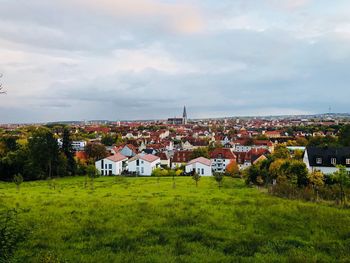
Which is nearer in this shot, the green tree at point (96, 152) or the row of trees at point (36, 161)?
the row of trees at point (36, 161)

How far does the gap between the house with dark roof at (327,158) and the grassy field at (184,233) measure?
111ft

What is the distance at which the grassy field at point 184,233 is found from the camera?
10.5m

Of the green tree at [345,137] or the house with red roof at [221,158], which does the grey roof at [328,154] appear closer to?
the green tree at [345,137]

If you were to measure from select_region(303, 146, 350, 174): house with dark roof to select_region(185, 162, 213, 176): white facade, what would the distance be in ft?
64.3

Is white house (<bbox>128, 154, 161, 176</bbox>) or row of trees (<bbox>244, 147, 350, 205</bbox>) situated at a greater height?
row of trees (<bbox>244, 147, 350, 205</bbox>)

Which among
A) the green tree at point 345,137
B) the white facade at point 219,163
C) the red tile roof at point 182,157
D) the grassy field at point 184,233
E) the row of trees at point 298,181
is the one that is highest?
the green tree at point 345,137

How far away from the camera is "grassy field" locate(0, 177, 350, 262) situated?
1048 cm

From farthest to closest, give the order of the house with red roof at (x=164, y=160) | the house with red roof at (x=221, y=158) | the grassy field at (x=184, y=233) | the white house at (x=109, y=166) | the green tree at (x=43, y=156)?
the house with red roof at (x=164, y=160) → the house with red roof at (x=221, y=158) → the white house at (x=109, y=166) → the green tree at (x=43, y=156) → the grassy field at (x=184, y=233)

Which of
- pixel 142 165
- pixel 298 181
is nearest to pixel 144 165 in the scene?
pixel 142 165

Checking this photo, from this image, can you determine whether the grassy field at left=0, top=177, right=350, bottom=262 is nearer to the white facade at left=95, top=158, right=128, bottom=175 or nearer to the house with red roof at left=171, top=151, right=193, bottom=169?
the white facade at left=95, top=158, right=128, bottom=175

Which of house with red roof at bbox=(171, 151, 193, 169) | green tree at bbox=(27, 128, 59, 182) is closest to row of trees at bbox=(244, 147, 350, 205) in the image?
house with red roof at bbox=(171, 151, 193, 169)

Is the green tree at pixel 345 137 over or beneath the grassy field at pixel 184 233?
over

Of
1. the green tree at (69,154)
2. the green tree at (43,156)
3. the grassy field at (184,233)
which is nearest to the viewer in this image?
the grassy field at (184,233)

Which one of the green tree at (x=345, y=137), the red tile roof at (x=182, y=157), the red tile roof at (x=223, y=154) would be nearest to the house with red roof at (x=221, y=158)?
the red tile roof at (x=223, y=154)
